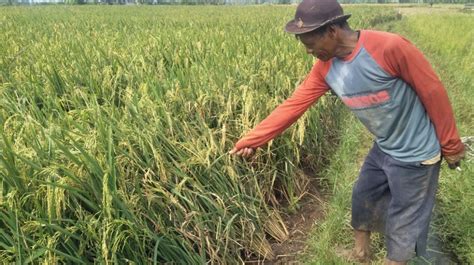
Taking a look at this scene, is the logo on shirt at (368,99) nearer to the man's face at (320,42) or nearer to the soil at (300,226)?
the man's face at (320,42)

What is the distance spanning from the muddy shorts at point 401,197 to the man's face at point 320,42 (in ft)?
1.99

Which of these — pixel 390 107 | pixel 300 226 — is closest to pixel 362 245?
pixel 300 226

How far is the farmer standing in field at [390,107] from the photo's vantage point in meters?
1.62

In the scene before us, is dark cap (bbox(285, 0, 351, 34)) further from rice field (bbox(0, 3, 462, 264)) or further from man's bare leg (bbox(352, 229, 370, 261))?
man's bare leg (bbox(352, 229, 370, 261))

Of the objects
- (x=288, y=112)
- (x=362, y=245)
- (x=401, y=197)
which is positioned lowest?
(x=362, y=245)

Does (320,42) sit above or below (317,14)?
below

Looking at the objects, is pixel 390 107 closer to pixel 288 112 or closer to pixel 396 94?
pixel 396 94

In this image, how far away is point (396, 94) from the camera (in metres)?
1.70

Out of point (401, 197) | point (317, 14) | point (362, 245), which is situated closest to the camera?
point (317, 14)

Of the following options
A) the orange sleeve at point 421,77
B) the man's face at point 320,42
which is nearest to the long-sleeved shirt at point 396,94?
the orange sleeve at point 421,77

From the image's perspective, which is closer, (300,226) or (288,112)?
(288,112)

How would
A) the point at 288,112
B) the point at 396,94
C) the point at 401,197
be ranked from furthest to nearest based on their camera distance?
the point at 288,112 → the point at 401,197 → the point at 396,94

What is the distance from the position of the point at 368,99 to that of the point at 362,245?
37.3 inches

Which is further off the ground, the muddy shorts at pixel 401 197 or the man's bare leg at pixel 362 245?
the muddy shorts at pixel 401 197
